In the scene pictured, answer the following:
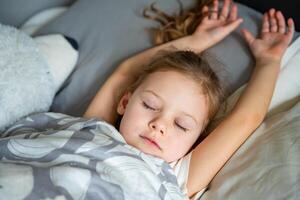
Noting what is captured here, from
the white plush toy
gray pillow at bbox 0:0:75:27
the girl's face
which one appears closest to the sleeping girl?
the girl's face

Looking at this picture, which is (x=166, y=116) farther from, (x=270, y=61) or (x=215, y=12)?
(x=215, y=12)

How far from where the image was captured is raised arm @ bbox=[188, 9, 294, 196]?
2.81 feet

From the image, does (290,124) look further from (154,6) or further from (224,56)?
(154,6)

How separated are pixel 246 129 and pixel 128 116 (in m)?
0.26

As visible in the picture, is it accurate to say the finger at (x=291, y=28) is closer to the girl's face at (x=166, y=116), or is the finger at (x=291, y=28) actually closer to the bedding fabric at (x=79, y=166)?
the girl's face at (x=166, y=116)

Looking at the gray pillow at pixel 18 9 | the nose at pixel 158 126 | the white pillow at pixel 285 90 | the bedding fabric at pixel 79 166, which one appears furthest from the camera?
the gray pillow at pixel 18 9

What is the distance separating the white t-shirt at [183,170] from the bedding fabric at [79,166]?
0.13 feet

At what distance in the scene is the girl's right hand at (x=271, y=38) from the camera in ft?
3.27

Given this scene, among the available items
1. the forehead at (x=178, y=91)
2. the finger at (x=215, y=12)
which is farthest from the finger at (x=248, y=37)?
the forehead at (x=178, y=91)

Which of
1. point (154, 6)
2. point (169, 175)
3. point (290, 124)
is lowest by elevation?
point (169, 175)

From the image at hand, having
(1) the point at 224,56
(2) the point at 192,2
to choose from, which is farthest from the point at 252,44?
(2) the point at 192,2

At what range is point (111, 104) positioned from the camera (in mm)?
1025

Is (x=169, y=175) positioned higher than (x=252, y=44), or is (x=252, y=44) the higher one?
(x=252, y=44)

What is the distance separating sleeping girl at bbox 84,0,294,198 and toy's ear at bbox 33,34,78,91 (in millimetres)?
122
